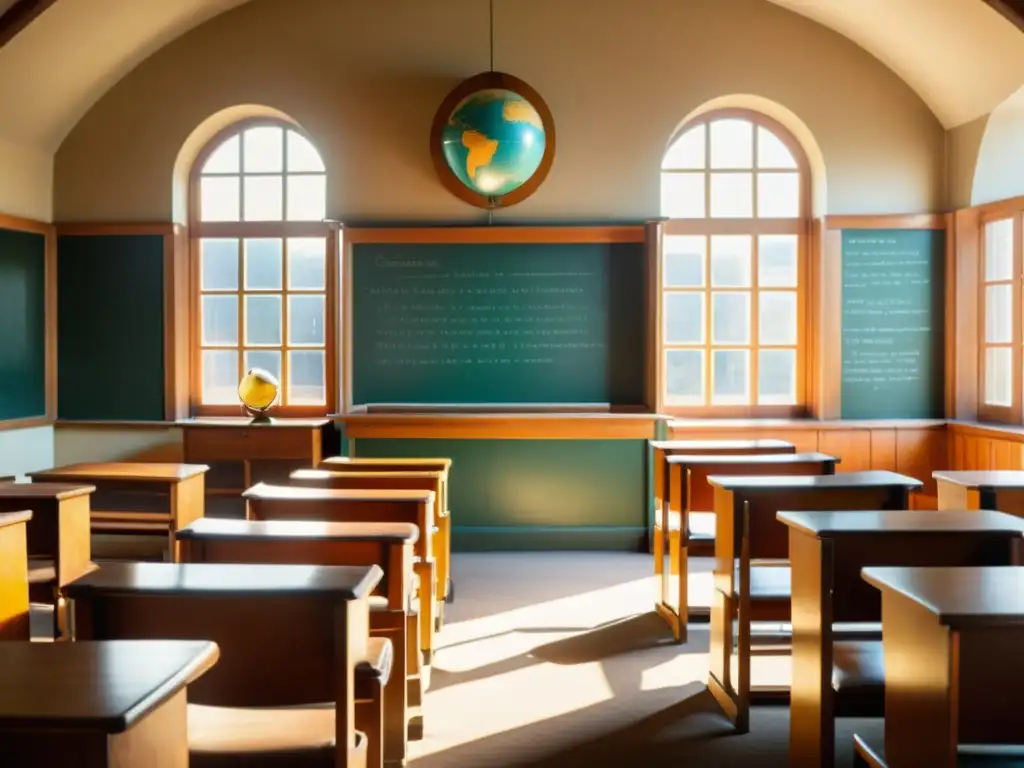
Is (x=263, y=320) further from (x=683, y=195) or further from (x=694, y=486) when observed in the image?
(x=694, y=486)

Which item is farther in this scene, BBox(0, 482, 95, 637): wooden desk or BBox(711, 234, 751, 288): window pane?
BBox(711, 234, 751, 288): window pane

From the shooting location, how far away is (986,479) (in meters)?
3.42

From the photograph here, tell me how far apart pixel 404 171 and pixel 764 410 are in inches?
107

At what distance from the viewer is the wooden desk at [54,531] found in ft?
11.2

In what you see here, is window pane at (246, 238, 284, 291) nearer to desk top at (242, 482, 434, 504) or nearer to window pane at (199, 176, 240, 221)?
window pane at (199, 176, 240, 221)

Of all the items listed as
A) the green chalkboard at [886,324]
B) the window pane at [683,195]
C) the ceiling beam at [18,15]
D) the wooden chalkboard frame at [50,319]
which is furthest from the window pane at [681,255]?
the wooden chalkboard frame at [50,319]

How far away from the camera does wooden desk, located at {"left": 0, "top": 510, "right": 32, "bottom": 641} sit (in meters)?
2.54

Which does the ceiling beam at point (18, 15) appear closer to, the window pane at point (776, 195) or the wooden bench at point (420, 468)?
the wooden bench at point (420, 468)

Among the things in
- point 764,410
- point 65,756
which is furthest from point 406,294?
point 65,756

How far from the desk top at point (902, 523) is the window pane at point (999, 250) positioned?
3.64m

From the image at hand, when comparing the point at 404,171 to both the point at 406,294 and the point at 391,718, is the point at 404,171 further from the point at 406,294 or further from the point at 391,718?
the point at 391,718

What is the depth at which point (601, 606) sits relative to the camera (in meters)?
4.58

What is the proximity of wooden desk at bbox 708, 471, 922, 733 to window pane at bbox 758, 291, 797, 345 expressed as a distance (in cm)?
314

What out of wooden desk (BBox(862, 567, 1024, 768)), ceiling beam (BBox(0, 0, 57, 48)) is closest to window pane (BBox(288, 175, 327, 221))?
ceiling beam (BBox(0, 0, 57, 48))
